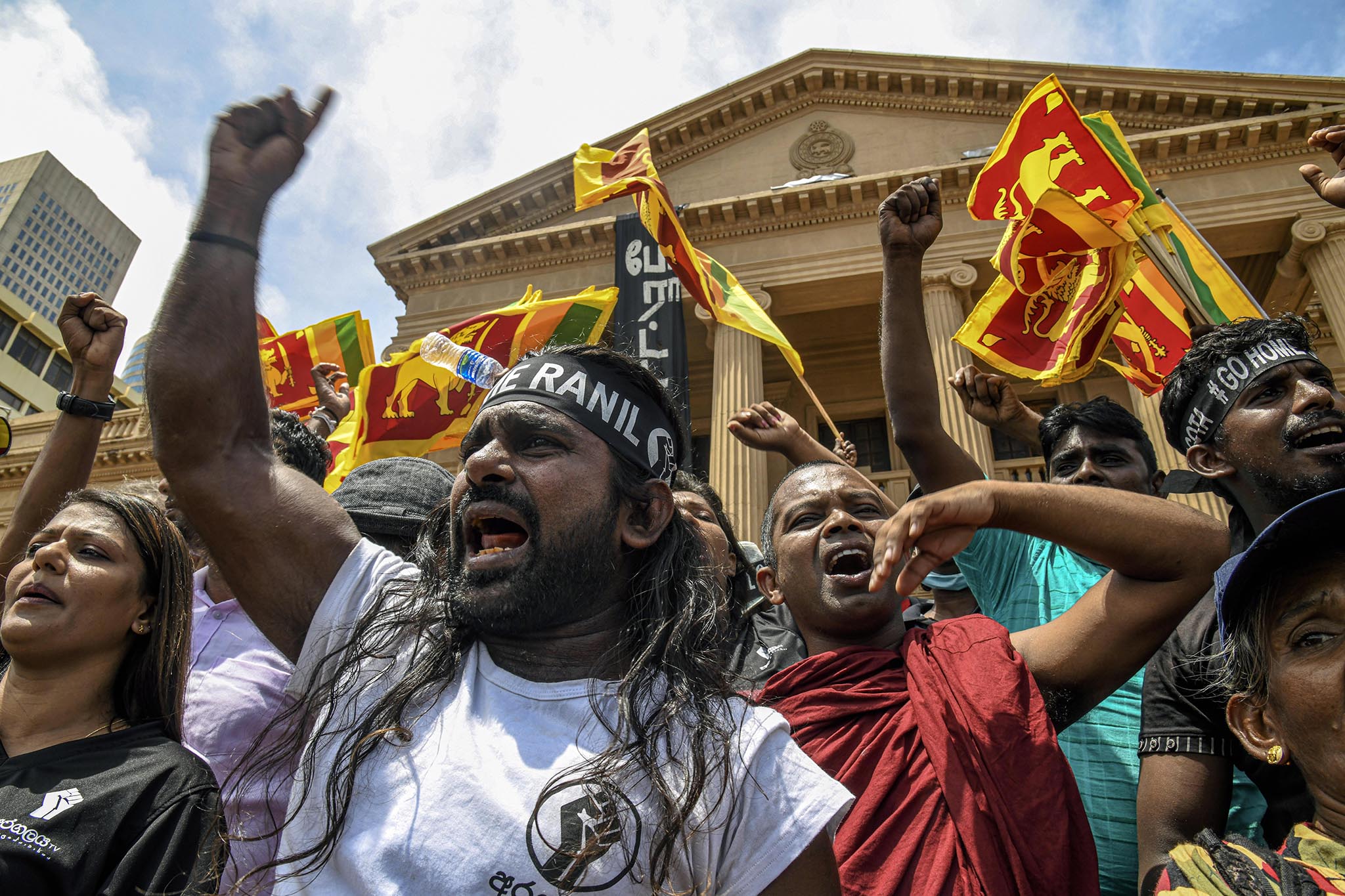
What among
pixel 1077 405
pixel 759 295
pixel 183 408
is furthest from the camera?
pixel 759 295

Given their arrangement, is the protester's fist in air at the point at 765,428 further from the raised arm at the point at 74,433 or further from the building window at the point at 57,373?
the building window at the point at 57,373

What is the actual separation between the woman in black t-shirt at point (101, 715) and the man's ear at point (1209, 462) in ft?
9.50

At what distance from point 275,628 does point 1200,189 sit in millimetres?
16264

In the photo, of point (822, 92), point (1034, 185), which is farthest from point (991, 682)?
point (822, 92)

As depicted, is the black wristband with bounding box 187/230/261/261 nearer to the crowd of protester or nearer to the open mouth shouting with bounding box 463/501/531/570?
the crowd of protester

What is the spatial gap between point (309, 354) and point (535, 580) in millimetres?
9081

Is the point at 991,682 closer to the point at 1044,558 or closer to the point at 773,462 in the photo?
the point at 1044,558

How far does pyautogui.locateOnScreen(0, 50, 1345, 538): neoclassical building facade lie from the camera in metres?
13.4

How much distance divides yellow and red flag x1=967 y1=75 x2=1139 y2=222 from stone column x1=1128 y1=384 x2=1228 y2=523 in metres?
5.30

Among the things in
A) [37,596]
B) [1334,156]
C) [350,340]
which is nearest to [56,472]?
[37,596]

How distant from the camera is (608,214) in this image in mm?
17438

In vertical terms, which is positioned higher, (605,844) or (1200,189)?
(1200,189)

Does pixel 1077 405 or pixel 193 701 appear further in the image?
pixel 1077 405

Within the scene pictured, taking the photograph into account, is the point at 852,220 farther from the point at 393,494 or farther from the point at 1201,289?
the point at 393,494
